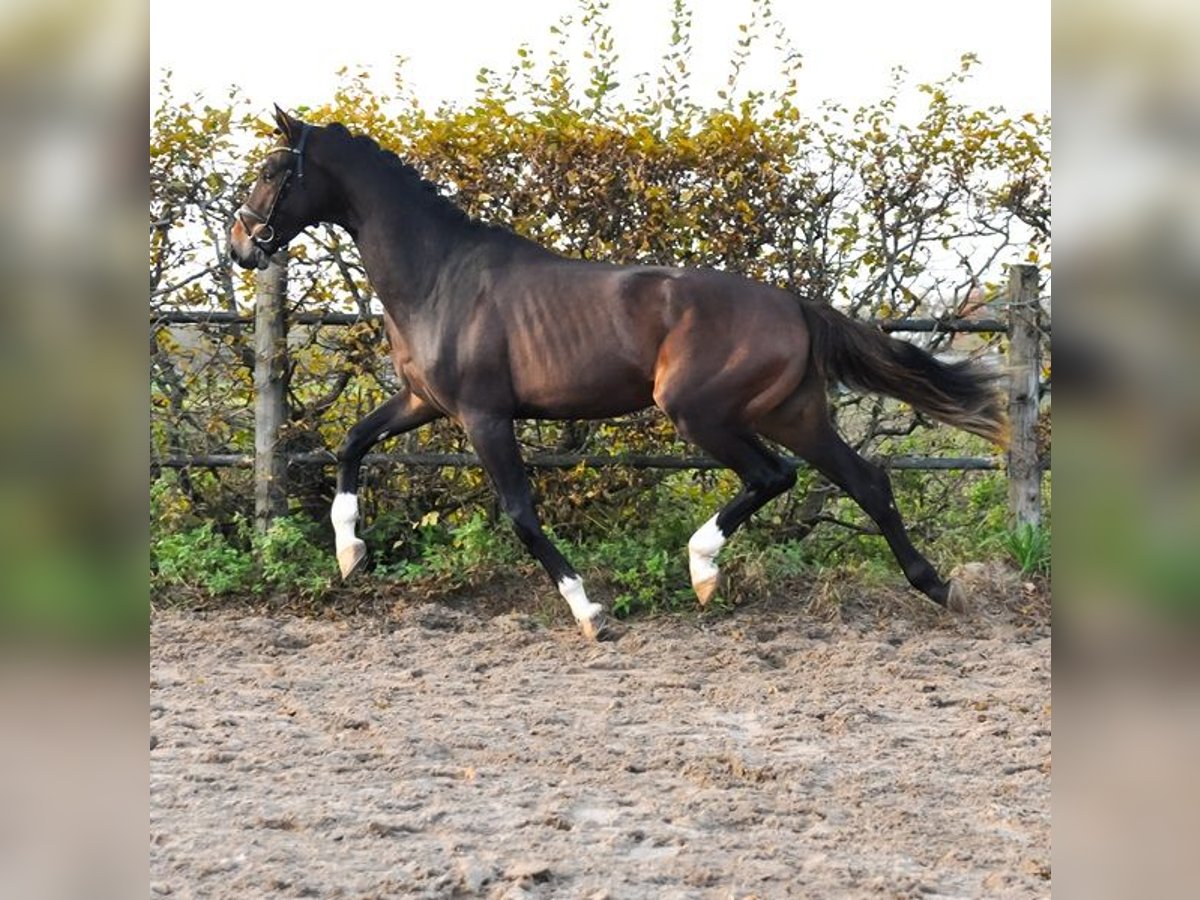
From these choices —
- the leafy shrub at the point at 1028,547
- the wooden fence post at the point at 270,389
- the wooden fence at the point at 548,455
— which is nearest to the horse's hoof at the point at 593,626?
the wooden fence at the point at 548,455

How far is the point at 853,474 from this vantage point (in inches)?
225

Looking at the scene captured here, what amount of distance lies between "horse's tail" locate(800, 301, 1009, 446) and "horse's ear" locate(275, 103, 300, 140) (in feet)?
7.74

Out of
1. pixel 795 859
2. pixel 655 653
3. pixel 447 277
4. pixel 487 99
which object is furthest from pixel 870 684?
pixel 487 99

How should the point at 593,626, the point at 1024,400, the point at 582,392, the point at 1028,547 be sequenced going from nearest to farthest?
the point at 593,626 → the point at 582,392 → the point at 1028,547 → the point at 1024,400

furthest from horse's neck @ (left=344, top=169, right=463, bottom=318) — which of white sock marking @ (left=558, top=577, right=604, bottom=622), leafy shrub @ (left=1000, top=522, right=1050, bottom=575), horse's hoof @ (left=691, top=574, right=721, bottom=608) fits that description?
leafy shrub @ (left=1000, top=522, right=1050, bottom=575)

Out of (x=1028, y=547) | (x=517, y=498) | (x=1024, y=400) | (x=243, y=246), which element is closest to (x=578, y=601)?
(x=517, y=498)

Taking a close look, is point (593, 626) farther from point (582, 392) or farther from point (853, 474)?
point (853, 474)

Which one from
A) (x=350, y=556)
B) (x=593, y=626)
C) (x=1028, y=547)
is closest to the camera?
(x=593, y=626)

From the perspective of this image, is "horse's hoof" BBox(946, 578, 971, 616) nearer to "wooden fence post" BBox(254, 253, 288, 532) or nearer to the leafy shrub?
the leafy shrub

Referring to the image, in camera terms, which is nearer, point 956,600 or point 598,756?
point 598,756

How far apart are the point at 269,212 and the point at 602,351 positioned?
1.57m

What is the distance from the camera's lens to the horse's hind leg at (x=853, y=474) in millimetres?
5711

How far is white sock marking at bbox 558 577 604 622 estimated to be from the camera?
559cm
